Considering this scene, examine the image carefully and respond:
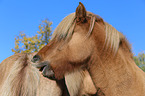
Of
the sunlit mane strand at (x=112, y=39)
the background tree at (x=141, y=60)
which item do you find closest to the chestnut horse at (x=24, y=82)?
the sunlit mane strand at (x=112, y=39)

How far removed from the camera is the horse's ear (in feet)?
7.19

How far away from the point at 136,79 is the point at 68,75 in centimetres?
96

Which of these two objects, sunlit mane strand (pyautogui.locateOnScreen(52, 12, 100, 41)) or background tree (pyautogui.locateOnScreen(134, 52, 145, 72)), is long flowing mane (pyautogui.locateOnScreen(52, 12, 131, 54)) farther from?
background tree (pyautogui.locateOnScreen(134, 52, 145, 72))

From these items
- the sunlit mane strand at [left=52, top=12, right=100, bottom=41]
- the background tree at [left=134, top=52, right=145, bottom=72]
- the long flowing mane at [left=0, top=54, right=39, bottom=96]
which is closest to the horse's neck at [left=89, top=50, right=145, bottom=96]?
the sunlit mane strand at [left=52, top=12, right=100, bottom=41]

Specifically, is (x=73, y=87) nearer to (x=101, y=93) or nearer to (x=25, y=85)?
(x=101, y=93)

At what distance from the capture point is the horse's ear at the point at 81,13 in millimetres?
2191

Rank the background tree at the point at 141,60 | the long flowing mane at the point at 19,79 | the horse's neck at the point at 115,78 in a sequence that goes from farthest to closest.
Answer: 1. the background tree at the point at 141,60
2. the long flowing mane at the point at 19,79
3. the horse's neck at the point at 115,78

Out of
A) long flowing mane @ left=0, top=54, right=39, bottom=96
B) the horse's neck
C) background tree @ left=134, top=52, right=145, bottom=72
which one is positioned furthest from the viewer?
background tree @ left=134, top=52, right=145, bottom=72

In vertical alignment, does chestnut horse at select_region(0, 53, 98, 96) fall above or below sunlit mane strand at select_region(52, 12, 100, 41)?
below

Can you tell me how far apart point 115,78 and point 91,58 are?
43 centimetres

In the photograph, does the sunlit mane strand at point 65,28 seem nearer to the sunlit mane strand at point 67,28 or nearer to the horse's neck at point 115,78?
the sunlit mane strand at point 67,28

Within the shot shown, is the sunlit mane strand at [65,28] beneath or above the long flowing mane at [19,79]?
above

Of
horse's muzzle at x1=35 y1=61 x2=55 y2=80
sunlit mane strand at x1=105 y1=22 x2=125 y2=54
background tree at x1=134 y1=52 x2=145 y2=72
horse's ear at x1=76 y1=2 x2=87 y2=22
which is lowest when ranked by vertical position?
horse's muzzle at x1=35 y1=61 x2=55 y2=80

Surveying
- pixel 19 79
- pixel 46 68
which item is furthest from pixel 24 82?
pixel 46 68
